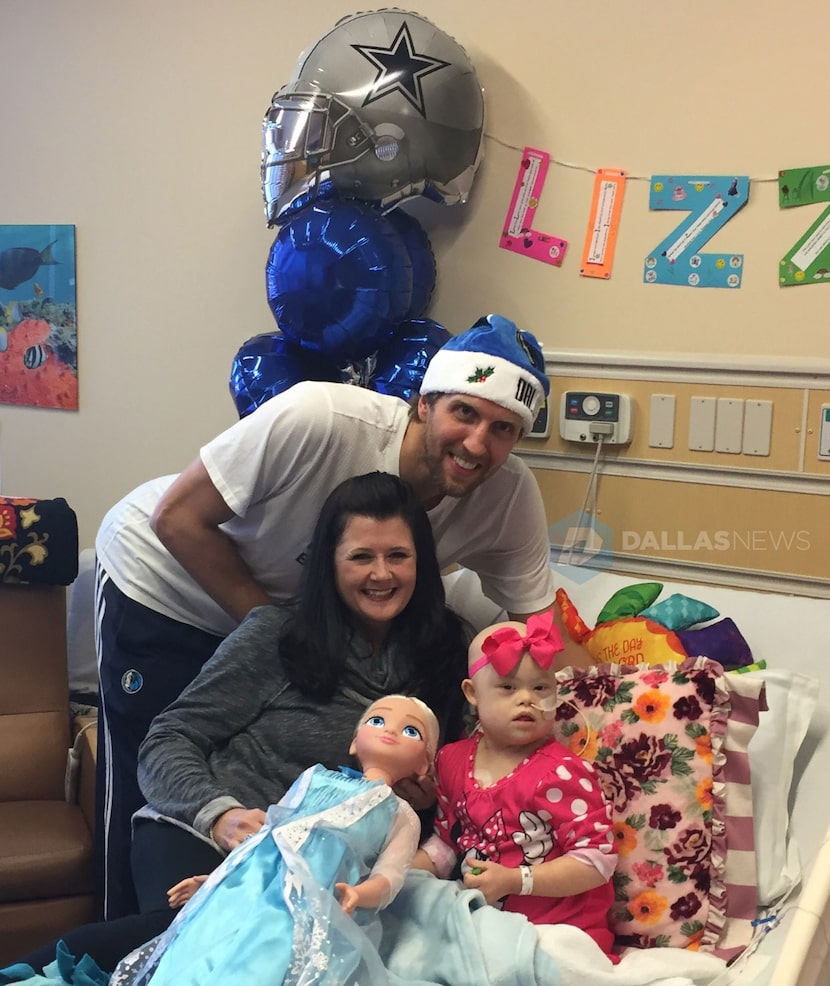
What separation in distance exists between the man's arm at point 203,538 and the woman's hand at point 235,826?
0.43 metres

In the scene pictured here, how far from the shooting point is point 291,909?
1146 millimetres

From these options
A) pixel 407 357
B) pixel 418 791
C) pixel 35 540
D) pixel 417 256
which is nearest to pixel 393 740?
pixel 418 791

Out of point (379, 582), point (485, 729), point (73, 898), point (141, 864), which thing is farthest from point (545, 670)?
point (73, 898)

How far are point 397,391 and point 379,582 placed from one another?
64cm

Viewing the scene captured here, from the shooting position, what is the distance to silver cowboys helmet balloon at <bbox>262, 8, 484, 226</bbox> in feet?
6.79

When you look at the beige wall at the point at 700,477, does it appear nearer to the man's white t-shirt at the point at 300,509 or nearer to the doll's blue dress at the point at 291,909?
the man's white t-shirt at the point at 300,509

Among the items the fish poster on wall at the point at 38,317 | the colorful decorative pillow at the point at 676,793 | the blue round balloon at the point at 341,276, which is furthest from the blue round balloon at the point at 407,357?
the fish poster on wall at the point at 38,317

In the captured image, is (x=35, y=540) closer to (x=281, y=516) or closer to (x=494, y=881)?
(x=281, y=516)

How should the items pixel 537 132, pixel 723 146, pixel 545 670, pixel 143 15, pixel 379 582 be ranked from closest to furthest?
1. pixel 545 670
2. pixel 379 582
3. pixel 723 146
4. pixel 537 132
5. pixel 143 15

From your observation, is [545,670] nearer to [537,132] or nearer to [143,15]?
[537,132]

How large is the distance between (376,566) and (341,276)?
2.37 ft

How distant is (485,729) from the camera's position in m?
1.50

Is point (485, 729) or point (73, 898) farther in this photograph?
point (73, 898)

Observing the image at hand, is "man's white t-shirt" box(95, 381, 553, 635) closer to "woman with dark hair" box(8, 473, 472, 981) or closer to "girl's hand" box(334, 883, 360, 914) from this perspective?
"woman with dark hair" box(8, 473, 472, 981)
